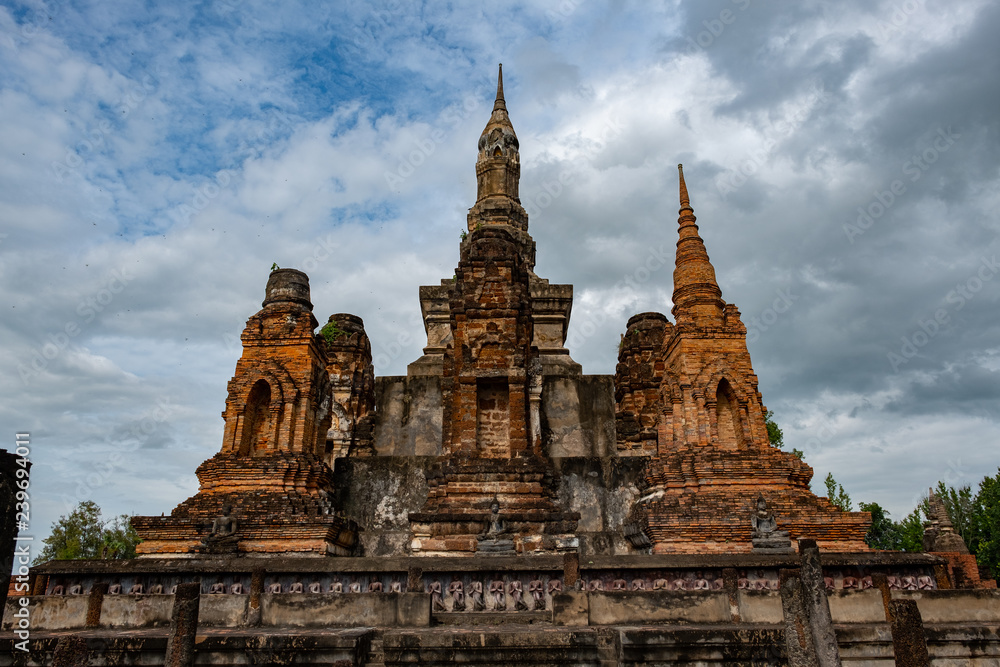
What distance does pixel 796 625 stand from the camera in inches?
226

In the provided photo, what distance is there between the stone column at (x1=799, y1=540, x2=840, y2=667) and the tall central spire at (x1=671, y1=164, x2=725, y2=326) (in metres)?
11.1

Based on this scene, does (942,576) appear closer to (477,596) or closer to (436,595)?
(477,596)

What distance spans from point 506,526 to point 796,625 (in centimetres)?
795

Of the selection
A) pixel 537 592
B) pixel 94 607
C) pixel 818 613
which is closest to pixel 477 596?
pixel 537 592

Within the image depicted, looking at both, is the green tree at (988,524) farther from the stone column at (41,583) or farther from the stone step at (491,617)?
the stone column at (41,583)

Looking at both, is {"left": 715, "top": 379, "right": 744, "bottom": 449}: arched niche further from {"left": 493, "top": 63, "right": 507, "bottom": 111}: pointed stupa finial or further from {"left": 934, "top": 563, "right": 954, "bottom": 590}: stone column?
{"left": 493, "top": 63, "right": 507, "bottom": 111}: pointed stupa finial

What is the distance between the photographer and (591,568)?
9320mm

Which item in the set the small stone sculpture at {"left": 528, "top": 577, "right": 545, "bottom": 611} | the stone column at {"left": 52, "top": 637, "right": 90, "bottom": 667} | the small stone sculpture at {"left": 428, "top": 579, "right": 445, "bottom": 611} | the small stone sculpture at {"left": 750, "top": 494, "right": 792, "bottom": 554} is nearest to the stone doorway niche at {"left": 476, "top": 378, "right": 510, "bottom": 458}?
the small stone sculpture at {"left": 750, "top": 494, "right": 792, "bottom": 554}

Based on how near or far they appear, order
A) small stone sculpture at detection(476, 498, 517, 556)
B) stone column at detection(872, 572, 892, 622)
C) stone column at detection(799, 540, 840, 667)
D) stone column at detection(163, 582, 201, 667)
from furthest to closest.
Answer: small stone sculpture at detection(476, 498, 517, 556), stone column at detection(872, 572, 892, 622), stone column at detection(799, 540, 840, 667), stone column at detection(163, 582, 201, 667)

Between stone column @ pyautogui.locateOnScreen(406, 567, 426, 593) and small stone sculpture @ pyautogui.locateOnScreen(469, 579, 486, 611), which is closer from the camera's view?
stone column @ pyautogui.locateOnScreen(406, 567, 426, 593)

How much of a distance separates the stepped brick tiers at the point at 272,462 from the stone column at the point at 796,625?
9.60 meters

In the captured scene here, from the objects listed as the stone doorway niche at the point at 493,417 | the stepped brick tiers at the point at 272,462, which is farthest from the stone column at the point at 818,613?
the stone doorway niche at the point at 493,417

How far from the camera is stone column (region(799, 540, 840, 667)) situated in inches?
223

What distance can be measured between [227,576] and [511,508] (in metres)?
5.87
